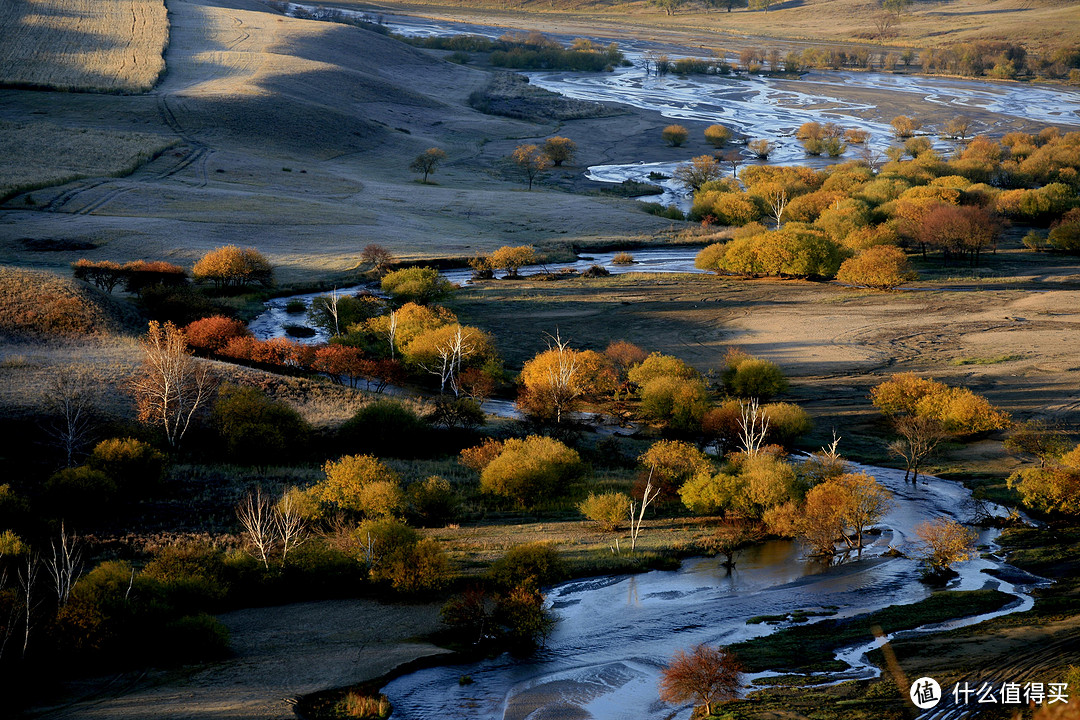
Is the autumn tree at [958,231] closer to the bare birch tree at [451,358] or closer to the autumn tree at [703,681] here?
the bare birch tree at [451,358]

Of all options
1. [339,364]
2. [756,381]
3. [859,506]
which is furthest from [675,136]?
[859,506]

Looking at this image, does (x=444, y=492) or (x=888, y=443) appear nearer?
(x=444, y=492)

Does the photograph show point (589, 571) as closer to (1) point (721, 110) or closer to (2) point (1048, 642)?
(2) point (1048, 642)

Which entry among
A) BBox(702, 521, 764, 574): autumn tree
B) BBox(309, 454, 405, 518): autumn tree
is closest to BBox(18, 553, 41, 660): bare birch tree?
BBox(309, 454, 405, 518): autumn tree

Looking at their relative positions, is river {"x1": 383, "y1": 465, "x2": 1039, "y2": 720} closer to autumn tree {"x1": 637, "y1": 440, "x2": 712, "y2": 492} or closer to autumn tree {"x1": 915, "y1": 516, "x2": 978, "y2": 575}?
autumn tree {"x1": 915, "y1": 516, "x2": 978, "y2": 575}

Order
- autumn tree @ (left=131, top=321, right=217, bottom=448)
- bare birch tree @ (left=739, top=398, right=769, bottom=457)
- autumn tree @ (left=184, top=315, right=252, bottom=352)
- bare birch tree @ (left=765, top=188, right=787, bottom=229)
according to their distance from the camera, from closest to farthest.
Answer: autumn tree @ (left=131, top=321, right=217, bottom=448) < bare birch tree @ (left=739, top=398, right=769, bottom=457) < autumn tree @ (left=184, top=315, right=252, bottom=352) < bare birch tree @ (left=765, top=188, right=787, bottom=229)

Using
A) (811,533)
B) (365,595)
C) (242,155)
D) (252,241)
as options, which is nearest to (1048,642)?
(811,533)
